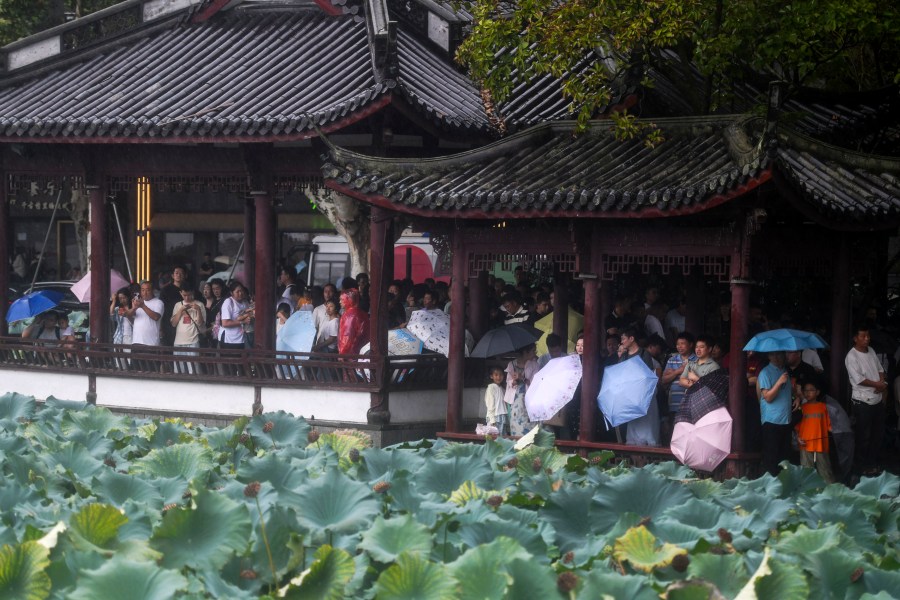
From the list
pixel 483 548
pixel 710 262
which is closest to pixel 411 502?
pixel 483 548

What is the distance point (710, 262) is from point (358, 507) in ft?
26.7

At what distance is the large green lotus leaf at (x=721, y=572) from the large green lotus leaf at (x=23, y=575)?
6.83 feet

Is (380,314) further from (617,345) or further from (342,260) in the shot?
(342,260)

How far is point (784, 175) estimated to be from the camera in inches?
455

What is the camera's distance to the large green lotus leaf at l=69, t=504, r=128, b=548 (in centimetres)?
492

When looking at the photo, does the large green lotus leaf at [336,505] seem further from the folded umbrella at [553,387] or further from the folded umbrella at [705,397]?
the folded umbrella at [553,387]

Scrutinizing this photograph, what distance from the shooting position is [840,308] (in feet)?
44.3

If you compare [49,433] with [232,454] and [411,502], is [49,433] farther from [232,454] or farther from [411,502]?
[411,502]

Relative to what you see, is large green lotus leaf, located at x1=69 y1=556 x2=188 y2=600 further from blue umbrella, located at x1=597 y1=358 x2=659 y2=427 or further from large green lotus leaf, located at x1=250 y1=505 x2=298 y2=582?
blue umbrella, located at x1=597 y1=358 x2=659 y2=427

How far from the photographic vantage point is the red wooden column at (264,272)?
53.8 ft

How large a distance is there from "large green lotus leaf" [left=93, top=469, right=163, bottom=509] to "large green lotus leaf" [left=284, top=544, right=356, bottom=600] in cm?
146

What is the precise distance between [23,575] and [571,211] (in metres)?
8.93

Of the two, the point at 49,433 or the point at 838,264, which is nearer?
the point at 49,433

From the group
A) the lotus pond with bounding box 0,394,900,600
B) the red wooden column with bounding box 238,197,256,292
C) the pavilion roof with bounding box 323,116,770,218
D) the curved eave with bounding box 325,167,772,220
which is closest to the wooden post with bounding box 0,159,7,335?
the red wooden column with bounding box 238,197,256,292
